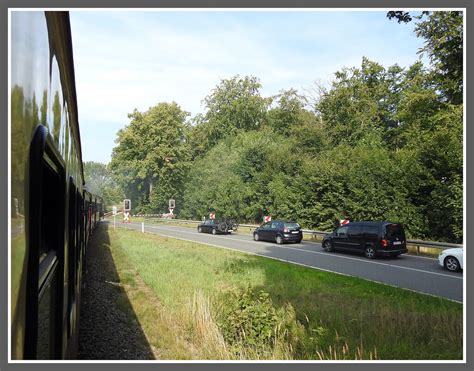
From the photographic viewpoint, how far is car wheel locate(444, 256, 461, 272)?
1245 cm

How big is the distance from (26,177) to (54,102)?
105 cm

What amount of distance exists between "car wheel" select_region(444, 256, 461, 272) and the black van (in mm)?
2620

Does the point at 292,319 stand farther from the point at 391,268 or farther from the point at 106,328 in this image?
the point at 391,268

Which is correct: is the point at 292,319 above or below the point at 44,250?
below

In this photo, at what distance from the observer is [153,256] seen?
594 inches

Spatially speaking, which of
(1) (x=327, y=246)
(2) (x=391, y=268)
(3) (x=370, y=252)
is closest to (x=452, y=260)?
(2) (x=391, y=268)

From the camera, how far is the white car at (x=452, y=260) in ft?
40.5

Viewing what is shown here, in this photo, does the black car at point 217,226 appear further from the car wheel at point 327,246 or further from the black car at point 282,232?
the car wheel at point 327,246

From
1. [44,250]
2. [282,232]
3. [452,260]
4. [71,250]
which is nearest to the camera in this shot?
[44,250]

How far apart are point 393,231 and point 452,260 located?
10.2 feet

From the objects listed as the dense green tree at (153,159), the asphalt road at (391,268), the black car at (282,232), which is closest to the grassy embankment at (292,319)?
the asphalt road at (391,268)

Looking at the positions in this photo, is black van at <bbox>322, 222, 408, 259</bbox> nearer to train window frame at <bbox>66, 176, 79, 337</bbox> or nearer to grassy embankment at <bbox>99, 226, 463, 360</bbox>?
grassy embankment at <bbox>99, 226, 463, 360</bbox>

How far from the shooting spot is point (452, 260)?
12.6 m

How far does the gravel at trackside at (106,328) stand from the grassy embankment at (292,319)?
260 mm
